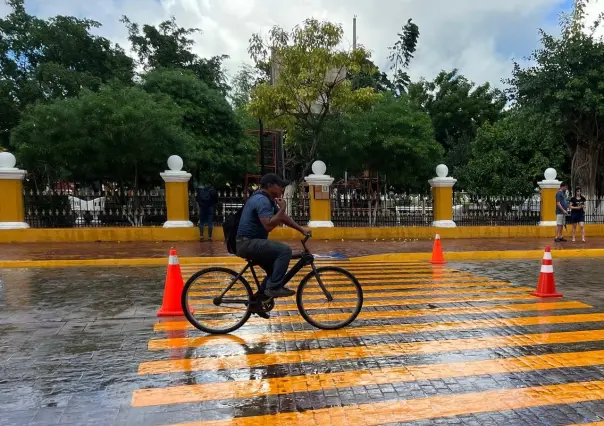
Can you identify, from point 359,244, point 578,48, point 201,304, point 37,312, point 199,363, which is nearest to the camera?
point 199,363

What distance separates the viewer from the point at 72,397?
404 cm

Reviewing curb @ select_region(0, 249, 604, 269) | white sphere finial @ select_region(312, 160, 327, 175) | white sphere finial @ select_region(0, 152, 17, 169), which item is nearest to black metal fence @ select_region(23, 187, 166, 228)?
white sphere finial @ select_region(0, 152, 17, 169)

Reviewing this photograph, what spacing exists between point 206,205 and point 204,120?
7.75 meters

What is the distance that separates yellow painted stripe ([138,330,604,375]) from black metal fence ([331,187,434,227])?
11891mm

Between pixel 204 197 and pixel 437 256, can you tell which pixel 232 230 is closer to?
pixel 437 256

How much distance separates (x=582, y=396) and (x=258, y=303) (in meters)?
3.40

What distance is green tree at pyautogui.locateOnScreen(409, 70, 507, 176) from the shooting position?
127 ft

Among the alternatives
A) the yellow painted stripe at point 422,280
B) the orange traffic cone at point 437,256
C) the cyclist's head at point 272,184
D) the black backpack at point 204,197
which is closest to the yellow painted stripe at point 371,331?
the cyclist's head at point 272,184

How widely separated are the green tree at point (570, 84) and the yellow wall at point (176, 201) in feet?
43.3

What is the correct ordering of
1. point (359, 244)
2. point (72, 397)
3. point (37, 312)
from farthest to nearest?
point (359, 244)
point (37, 312)
point (72, 397)

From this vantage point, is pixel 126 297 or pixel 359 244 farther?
pixel 359 244

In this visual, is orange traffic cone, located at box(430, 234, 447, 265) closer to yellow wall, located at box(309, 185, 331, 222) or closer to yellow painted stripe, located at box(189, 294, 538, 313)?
yellow painted stripe, located at box(189, 294, 538, 313)

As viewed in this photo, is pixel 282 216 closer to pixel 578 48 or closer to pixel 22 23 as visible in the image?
pixel 578 48

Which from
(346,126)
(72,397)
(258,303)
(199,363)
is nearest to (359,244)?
(346,126)
